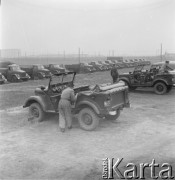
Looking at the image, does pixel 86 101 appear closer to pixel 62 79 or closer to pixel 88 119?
pixel 88 119

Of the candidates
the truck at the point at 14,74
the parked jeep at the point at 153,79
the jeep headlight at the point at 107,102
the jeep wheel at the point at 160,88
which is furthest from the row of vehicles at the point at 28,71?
the jeep headlight at the point at 107,102

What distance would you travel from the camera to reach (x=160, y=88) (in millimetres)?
14852

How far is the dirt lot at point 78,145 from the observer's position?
5.62 m

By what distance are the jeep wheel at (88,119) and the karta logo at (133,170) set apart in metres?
2.21

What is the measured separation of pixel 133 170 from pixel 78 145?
1.90 meters

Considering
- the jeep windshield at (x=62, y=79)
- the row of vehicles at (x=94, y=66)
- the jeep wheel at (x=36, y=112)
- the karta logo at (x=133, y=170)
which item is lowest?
the karta logo at (x=133, y=170)

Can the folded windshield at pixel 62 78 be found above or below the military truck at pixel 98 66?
above

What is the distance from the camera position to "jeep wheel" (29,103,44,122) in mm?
9109

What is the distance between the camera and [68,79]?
9.66m

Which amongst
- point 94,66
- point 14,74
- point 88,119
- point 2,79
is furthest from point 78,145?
point 94,66

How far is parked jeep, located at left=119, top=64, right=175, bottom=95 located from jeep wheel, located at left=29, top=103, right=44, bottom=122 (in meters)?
7.66

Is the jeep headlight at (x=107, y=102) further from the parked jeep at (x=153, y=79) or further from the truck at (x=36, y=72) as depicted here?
the truck at (x=36, y=72)

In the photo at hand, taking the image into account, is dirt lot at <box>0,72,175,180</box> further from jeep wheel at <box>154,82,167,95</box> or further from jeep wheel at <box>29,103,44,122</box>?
jeep wheel at <box>154,82,167,95</box>

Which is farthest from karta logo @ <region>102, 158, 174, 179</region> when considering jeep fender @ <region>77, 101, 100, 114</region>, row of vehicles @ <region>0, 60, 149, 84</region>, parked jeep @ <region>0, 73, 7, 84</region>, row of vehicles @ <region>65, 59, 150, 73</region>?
row of vehicles @ <region>65, 59, 150, 73</region>
